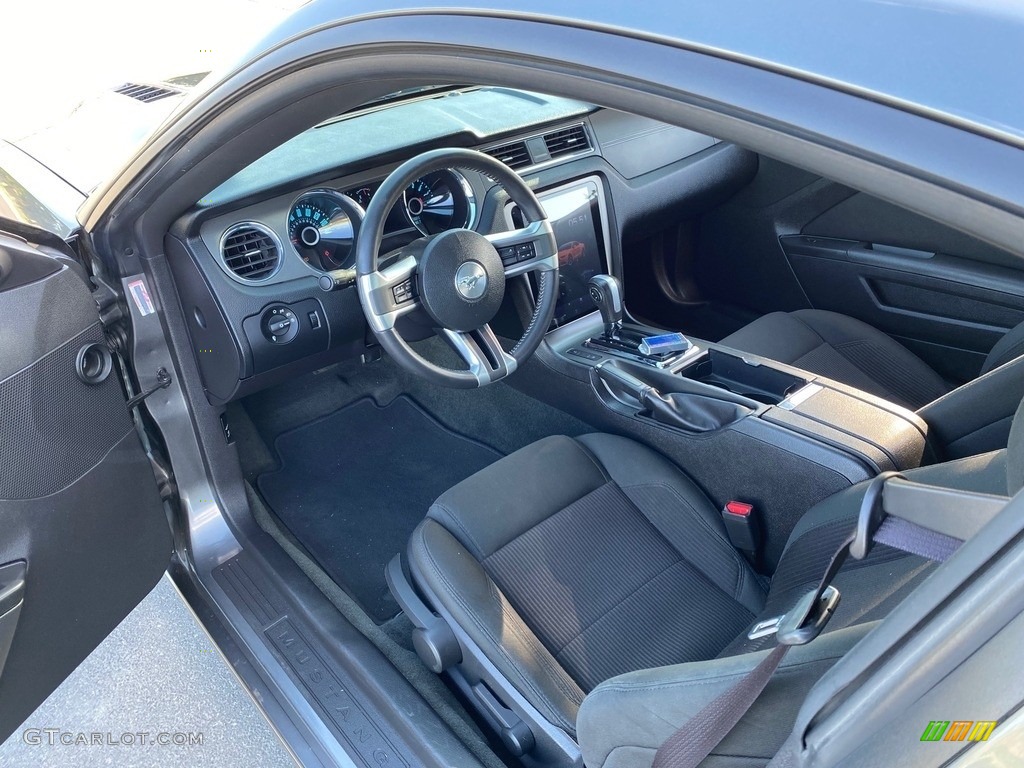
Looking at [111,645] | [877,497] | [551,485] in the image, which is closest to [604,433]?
[551,485]

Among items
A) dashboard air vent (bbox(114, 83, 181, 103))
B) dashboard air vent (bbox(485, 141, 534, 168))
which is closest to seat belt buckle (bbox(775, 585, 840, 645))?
dashboard air vent (bbox(485, 141, 534, 168))

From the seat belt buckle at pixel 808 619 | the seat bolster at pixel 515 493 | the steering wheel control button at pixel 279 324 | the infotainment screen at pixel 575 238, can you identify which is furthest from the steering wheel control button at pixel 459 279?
the seat belt buckle at pixel 808 619

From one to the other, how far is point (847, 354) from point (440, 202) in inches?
46.3

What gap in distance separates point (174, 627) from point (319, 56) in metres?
1.51

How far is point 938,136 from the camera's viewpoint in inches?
21.9

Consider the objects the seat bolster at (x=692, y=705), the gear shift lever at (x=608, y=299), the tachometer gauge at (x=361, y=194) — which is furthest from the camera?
the gear shift lever at (x=608, y=299)

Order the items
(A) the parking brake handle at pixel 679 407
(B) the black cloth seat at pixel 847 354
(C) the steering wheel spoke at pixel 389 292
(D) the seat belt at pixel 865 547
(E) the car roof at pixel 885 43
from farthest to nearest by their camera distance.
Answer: (B) the black cloth seat at pixel 847 354
(A) the parking brake handle at pixel 679 407
(C) the steering wheel spoke at pixel 389 292
(D) the seat belt at pixel 865 547
(E) the car roof at pixel 885 43

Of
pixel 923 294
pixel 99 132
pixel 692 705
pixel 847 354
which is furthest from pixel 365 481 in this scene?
pixel 923 294

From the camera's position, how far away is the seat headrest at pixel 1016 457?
0.75m

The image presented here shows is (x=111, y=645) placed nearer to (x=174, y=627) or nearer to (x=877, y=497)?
(x=174, y=627)

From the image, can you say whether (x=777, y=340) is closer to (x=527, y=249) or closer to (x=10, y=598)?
(x=527, y=249)

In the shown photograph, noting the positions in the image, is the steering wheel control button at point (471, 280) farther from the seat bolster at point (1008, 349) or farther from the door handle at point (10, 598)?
the seat bolster at point (1008, 349)

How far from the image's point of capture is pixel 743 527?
1649 mm

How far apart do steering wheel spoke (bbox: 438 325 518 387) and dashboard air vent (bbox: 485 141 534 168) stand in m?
0.66
